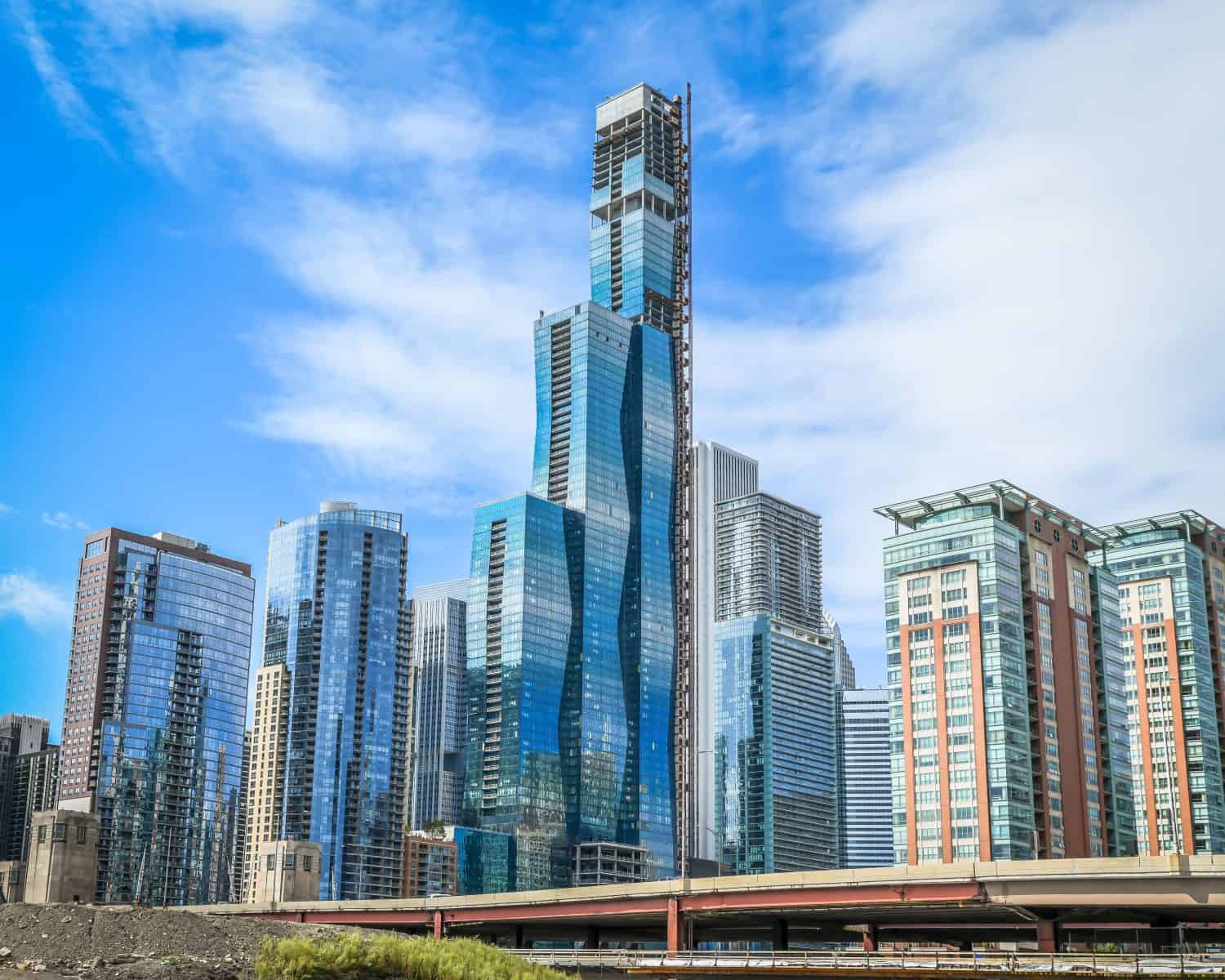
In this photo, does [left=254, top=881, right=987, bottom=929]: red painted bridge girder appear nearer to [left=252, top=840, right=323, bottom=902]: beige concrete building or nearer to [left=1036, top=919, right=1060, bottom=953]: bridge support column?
[left=1036, top=919, right=1060, bottom=953]: bridge support column

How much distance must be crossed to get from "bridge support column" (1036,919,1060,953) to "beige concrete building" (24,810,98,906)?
250 feet

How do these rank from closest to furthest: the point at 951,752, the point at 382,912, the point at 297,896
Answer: the point at 382,912 → the point at 297,896 → the point at 951,752

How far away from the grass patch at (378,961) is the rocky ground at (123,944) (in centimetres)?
187

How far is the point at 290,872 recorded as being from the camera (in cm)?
17938

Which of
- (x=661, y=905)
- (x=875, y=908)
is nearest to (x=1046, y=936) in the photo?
(x=875, y=908)

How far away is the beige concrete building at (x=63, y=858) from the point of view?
123750 mm

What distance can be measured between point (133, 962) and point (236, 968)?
4856 mm

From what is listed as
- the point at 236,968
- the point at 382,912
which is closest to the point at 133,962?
the point at 236,968

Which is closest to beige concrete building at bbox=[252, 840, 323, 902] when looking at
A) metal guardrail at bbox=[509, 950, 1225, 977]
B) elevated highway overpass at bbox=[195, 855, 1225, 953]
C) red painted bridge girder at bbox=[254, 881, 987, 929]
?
elevated highway overpass at bbox=[195, 855, 1225, 953]

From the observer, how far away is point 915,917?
383 feet

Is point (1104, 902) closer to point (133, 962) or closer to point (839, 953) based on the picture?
point (839, 953)

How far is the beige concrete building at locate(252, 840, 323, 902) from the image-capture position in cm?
17750

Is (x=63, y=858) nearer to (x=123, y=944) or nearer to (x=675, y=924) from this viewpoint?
(x=675, y=924)

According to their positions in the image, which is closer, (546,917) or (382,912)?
(546,917)
